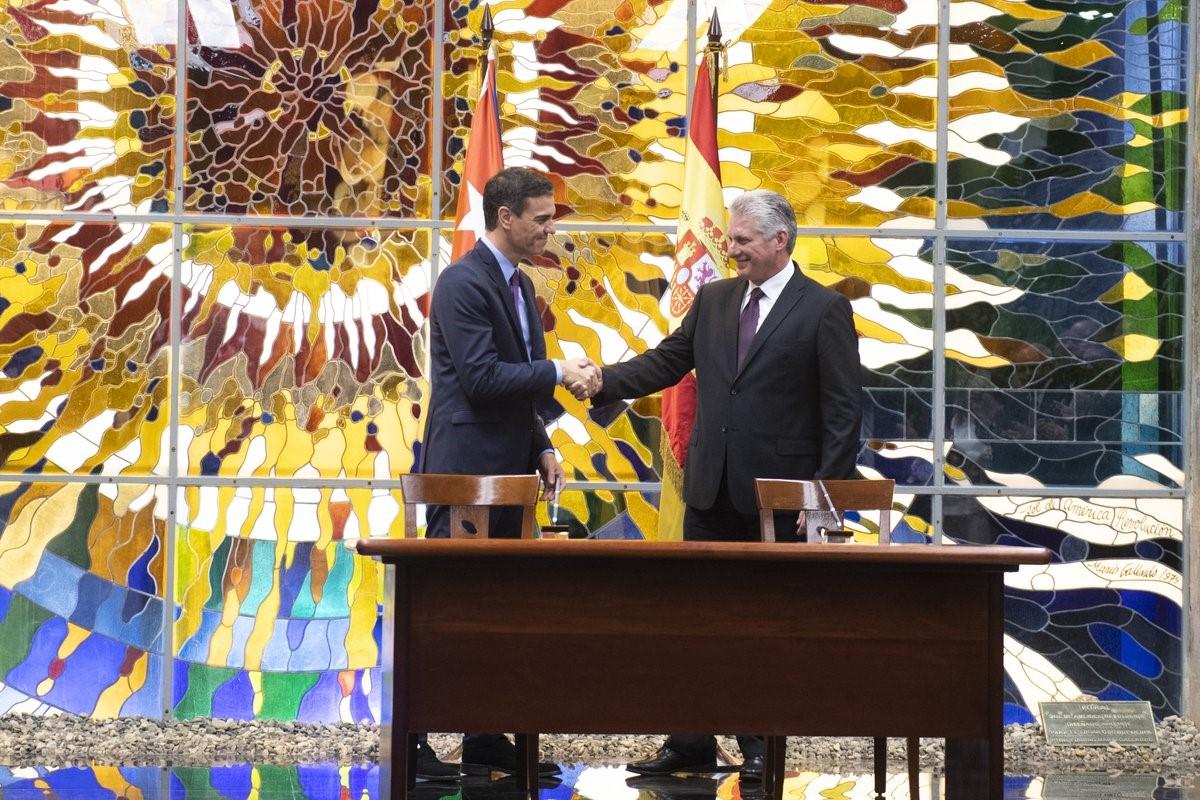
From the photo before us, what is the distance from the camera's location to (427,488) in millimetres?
3441

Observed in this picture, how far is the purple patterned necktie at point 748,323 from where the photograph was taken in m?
4.11

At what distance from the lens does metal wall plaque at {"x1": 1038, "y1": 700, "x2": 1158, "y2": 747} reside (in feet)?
15.9

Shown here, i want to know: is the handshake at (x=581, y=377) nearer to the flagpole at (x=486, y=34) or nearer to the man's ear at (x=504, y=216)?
the man's ear at (x=504, y=216)

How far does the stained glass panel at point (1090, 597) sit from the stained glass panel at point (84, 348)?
289 cm

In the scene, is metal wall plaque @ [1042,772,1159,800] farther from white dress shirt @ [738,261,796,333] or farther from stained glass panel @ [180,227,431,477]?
stained glass panel @ [180,227,431,477]

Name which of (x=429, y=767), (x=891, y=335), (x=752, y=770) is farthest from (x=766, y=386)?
(x=429, y=767)

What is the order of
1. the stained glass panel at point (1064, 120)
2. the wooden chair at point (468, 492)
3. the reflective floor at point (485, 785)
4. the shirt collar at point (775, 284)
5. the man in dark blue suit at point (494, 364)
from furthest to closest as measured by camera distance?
the stained glass panel at point (1064, 120) < the shirt collar at point (775, 284) < the reflective floor at point (485, 785) < the man in dark blue suit at point (494, 364) < the wooden chair at point (468, 492)

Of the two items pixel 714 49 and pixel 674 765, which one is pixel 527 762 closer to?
pixel 674 765

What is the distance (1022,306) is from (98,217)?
3297mm

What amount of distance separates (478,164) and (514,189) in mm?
744

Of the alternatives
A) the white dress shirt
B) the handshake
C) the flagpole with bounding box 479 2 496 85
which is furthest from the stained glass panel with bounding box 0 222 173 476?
the white dress shirt

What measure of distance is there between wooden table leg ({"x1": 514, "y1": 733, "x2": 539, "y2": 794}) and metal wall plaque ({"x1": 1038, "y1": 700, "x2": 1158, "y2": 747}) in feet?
6.67

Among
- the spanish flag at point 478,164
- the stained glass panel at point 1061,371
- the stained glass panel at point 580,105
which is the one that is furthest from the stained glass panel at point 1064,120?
the spanish flag at point 478,164

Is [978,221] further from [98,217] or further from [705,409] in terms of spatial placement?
[98,217]
